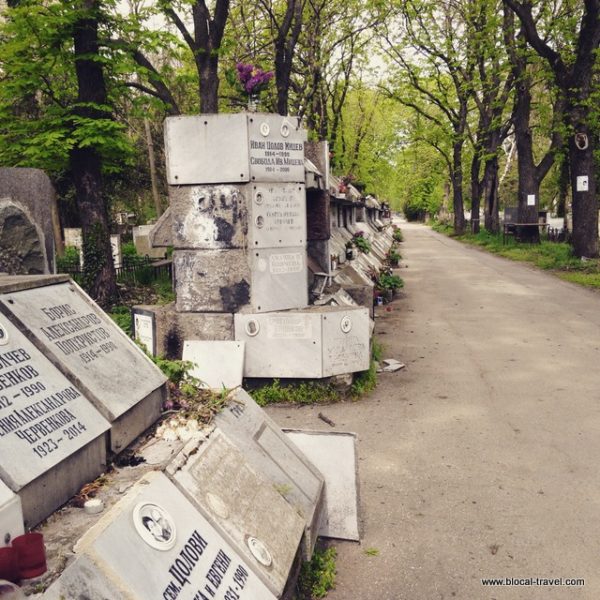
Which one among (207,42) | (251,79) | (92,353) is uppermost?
(207,42)

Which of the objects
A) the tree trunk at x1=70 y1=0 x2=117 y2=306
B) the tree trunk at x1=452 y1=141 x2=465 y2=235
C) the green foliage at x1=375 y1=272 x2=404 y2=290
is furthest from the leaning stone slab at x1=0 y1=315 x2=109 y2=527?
the tree trunk at x1=452 y1=141 x2=465 y2=235

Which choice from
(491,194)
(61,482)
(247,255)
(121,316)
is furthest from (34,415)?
(491,194)

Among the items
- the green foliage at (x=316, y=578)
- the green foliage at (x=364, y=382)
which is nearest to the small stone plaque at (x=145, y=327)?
the green foliage at (x=364, y=382)

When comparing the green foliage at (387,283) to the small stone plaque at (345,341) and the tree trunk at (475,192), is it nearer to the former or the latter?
the small stone plaque at (345,341)

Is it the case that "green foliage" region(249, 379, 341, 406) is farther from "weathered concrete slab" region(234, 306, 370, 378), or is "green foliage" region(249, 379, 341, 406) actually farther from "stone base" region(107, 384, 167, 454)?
"stone base" region(107, 384, 167, 454)

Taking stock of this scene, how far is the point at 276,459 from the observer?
348 centimetres

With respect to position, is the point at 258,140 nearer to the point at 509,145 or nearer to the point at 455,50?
the point at 455,50

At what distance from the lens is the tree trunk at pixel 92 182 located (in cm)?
1119

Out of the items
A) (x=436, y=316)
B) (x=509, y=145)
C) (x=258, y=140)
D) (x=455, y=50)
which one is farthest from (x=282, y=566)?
(x=509, y=145)

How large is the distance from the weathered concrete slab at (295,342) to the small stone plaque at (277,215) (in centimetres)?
84

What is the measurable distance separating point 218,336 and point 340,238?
6824 millimetres

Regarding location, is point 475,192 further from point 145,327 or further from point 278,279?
point 145,327

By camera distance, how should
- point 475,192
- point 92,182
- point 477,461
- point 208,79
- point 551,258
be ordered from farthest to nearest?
point 475,192 < point 551,258 < point 208,79 < point 92,182 < point 477,461

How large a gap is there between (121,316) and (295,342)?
4.82 meters
